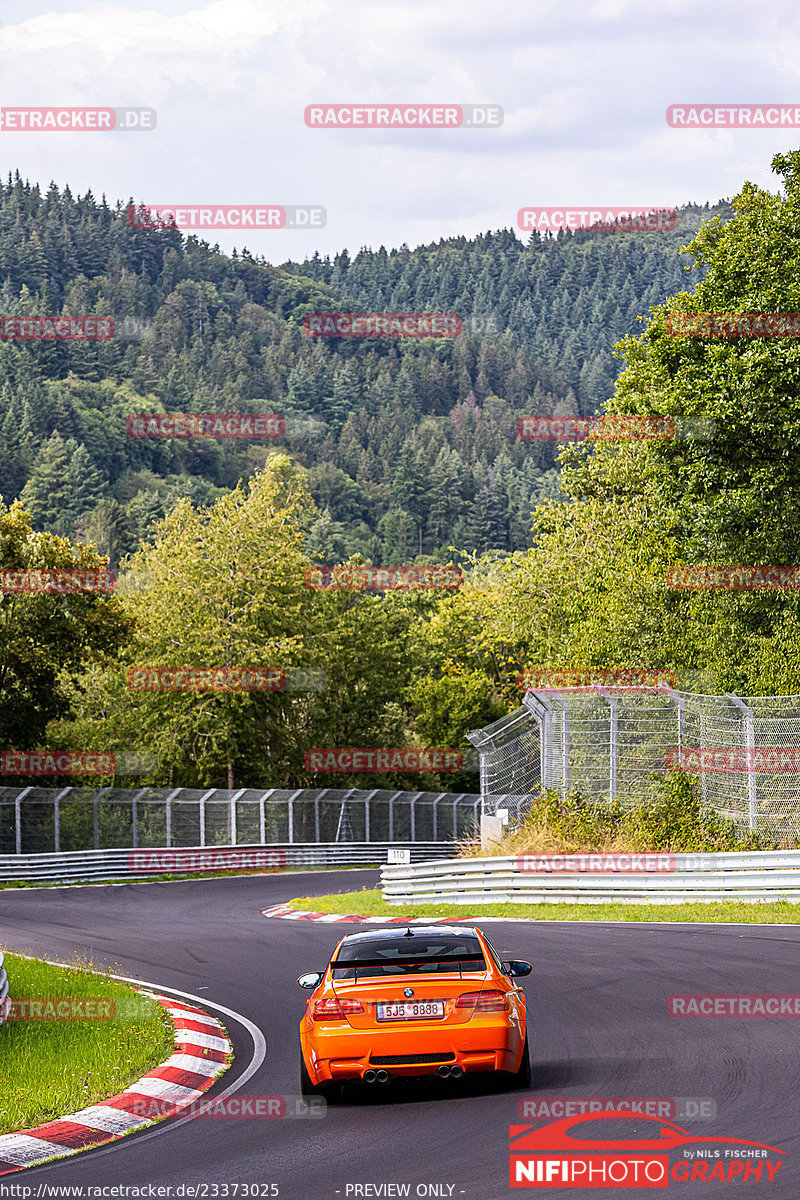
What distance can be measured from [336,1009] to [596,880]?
47.8 feet

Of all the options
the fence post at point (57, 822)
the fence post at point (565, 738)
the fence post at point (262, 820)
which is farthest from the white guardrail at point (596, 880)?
the fence post at point (262, 820)

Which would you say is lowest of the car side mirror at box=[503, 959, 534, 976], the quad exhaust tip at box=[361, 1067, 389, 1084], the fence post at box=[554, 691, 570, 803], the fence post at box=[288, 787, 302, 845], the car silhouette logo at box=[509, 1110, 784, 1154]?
the fence post at box=[288, 787, 302, 845]

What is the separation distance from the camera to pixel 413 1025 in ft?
28.7

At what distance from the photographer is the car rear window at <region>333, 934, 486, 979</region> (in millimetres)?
9164

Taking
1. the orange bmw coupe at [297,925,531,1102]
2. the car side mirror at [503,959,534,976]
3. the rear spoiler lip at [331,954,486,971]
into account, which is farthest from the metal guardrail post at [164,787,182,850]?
the orange bmw coupe at [297,925,531,1102]

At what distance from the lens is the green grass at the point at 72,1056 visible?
364 inches

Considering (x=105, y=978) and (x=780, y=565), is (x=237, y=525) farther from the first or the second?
(x=105, y=978)

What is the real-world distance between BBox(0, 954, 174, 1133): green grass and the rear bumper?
184 cm

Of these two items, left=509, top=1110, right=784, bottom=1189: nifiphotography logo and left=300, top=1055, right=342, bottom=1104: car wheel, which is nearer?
left=509, top=1110, right=784, bottom=1189: nifiphotography logo

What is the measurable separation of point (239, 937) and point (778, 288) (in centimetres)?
1719

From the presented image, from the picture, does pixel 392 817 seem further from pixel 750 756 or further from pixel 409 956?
pixel 409 956

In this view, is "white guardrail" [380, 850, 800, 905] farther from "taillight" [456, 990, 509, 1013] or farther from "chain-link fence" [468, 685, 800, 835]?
"taillight" [456, 990, 509, 1013]

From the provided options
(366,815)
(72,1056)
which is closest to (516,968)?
(72,1056)

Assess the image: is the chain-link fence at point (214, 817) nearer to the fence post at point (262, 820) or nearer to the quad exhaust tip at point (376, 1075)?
the fence post at point (262, 820)
